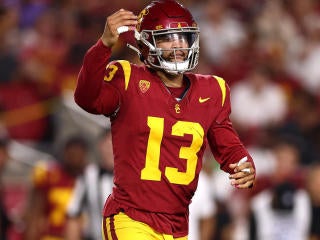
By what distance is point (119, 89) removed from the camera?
18.1 feet

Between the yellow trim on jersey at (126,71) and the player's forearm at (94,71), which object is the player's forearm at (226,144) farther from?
the player's forearm at (94,71)

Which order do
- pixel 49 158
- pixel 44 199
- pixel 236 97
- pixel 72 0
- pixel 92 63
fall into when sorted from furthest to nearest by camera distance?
pixel 72 0, pixel 236 97, pixel 49 158, pixel 44 199, pixel 92 63

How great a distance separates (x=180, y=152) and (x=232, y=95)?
6.64 metres

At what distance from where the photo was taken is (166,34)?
557 centimetres

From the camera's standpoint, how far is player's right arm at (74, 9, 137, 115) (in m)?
5.25

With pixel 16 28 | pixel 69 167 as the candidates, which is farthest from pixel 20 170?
pixel 16 28

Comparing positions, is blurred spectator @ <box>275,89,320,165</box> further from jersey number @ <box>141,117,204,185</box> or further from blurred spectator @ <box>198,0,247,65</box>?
jersey number @ <box>141,117,204,185</box>

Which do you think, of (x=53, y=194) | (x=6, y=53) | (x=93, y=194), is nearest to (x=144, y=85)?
(x=93, y=194)

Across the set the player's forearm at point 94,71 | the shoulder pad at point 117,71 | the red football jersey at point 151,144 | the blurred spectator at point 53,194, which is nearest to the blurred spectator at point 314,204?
the blurred spectator at point 53,194

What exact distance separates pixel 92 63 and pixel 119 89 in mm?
285

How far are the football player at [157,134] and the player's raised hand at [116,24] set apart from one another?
247 millimetres

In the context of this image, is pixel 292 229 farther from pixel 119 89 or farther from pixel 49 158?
pixel 119 89

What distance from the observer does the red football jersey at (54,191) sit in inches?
374

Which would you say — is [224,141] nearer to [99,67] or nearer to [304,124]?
[99,67]
